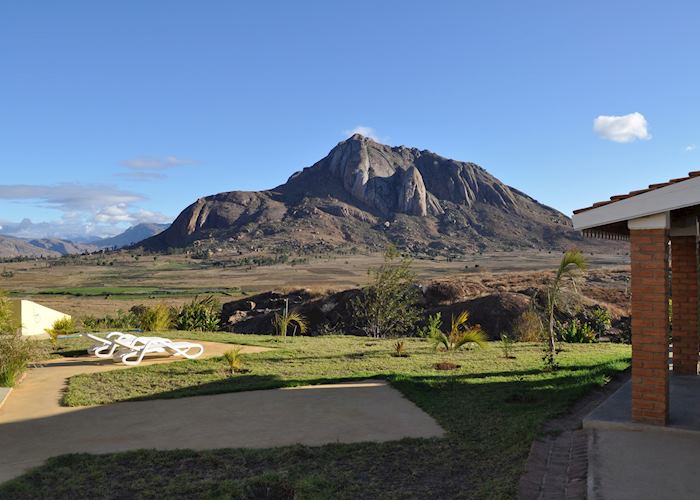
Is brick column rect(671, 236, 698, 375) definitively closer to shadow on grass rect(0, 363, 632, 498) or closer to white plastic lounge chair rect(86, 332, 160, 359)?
shadow on grass rect(0, 363, 632, 498)

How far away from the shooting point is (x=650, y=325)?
661 cm

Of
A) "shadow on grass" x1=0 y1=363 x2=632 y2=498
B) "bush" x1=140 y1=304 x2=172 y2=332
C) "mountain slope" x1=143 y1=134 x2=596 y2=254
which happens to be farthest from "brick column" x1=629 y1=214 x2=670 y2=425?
"mountain slope" x1=143 y1=134 x2=596 y2=254

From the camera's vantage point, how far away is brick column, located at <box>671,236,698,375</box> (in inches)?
356

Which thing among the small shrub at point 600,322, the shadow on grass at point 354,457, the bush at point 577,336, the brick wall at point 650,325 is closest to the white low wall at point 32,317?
the shadow on grass at point 354,457

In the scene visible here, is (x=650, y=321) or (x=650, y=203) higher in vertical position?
(x=650, y=203)

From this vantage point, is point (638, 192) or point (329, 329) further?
point (329, 329)

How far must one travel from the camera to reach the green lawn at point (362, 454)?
5.48 m

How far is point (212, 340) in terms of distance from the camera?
669 inches

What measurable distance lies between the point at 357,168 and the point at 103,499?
146157mm

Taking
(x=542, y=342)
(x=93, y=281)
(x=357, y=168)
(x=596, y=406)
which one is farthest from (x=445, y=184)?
(x=596, y=406)

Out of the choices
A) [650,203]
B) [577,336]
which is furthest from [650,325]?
[577,336]

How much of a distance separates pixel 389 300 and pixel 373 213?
117803 mm

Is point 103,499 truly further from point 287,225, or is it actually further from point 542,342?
point 287,225

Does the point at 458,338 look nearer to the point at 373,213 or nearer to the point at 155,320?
the point at 155,320
